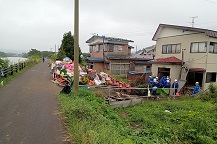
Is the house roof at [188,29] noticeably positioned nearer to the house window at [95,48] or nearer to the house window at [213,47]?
the house window at [213,47]

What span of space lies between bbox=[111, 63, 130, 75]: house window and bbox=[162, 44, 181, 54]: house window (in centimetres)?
766

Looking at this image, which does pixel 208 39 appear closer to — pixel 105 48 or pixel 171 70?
pixel 171 70

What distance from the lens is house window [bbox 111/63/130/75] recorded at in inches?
971

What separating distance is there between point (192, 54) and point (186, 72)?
2.04m

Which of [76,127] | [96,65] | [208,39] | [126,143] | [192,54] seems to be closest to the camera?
[126,143]

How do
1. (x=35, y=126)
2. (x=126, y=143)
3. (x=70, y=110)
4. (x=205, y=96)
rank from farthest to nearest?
(x=205, y=96)
(x=70, y=110)
(x=35, y=126)
(x=126, y=143)

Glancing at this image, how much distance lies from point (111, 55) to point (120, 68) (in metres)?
2.76

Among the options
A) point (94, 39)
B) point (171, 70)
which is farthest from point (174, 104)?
point (94, 39)

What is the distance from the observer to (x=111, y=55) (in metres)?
25.9

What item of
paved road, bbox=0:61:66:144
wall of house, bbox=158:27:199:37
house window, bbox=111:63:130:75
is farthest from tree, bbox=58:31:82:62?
A: paved road, bbox=0:61:66:144

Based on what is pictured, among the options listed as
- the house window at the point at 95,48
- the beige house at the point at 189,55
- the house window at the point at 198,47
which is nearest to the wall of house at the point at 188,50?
the beige house at the point at 189,55

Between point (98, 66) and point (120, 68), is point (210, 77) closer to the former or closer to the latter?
point (120, 68)

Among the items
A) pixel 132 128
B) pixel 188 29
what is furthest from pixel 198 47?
pixel 132 128

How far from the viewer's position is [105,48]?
26625 millimetres
